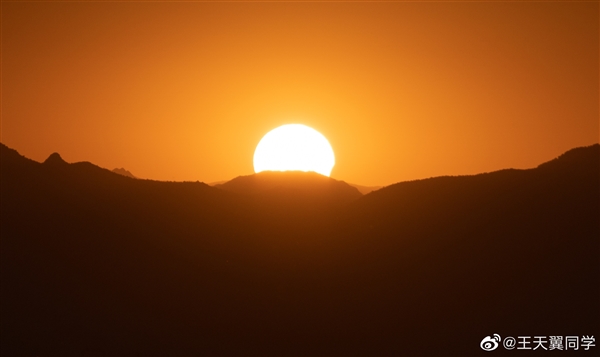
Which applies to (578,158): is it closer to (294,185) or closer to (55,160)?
(55,160)

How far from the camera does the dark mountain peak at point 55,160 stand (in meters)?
43.0

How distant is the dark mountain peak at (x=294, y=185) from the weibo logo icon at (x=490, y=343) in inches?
1685

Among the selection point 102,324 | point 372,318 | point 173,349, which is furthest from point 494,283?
point 102,324

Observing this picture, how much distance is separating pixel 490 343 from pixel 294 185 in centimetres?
5210

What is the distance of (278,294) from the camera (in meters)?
34.7

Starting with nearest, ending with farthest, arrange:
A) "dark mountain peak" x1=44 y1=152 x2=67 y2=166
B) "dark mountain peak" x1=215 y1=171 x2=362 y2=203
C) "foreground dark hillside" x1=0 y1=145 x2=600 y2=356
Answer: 1. "foreground dark hillside" x1=0 y1=145 x2=600 y2=356
2. "dark mountain peak" x1=44 y1=152 x2=67 y2=166
3. "dark mountain peak" x1=215 y1=171 x2=362 y2=203

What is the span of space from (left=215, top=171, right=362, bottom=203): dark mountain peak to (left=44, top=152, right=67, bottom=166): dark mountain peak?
32.3m

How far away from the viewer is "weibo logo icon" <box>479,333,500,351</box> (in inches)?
1170

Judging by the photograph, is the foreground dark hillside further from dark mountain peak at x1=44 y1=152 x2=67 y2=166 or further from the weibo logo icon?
the weibo logo icon

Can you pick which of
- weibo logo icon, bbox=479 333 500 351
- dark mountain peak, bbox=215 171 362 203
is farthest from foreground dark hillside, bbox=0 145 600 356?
dark mountain peak, bbox=215 171 362 203

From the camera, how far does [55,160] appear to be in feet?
142

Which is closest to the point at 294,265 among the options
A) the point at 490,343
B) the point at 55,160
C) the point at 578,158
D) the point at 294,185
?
the point at 490,343

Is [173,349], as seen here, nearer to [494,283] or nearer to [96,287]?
[96,287]

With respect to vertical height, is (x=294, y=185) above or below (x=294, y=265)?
above
